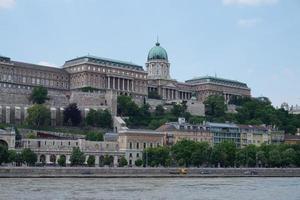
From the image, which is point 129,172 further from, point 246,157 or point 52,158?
point 246,157

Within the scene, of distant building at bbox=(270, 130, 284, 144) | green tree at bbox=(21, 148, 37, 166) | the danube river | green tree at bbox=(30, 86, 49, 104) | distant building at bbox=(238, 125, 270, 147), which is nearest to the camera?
the danube river

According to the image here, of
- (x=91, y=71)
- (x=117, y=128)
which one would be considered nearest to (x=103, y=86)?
(x=91, y=71)

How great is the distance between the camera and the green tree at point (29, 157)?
8488cm

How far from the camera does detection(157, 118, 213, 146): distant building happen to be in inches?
4284

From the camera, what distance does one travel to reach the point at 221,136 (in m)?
118

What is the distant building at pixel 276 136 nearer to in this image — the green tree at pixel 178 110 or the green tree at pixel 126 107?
the green tree at pixel 178 110

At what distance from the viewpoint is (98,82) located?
14100 cm

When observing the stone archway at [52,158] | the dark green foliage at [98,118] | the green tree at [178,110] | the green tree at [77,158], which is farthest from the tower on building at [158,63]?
the green tree at [77,158]

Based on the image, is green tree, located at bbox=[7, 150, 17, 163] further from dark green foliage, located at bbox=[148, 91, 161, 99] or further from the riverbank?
dark green foliage, located at bbox=[148, 91, 161, 99]

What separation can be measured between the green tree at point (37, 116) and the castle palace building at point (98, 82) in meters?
6.76

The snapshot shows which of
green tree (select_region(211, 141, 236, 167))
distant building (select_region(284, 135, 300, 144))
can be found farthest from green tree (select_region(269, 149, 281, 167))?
distant building (select_region(284, 135, 300, 144))

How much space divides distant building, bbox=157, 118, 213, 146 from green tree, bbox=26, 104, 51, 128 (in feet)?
62.2

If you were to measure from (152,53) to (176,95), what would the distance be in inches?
767

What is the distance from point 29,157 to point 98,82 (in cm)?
5709
